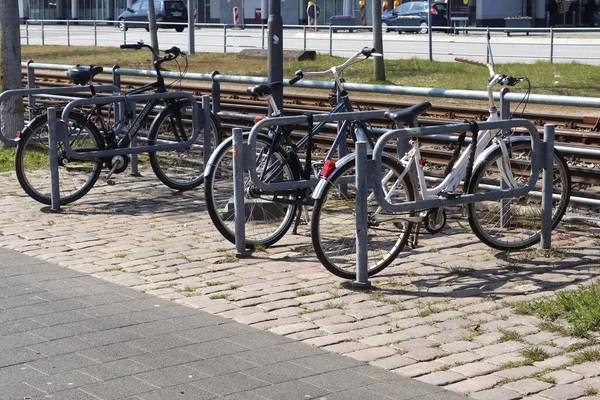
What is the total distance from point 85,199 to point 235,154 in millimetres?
3166

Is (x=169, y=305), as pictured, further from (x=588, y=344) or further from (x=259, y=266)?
(x=588, y=344)

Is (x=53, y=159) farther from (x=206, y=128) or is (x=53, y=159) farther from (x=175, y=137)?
(x=206, y=128)

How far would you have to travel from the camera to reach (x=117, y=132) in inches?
421

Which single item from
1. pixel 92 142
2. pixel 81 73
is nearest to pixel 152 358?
pixel 92 142

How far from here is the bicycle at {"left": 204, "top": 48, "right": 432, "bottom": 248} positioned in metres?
8.20

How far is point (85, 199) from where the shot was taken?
10.6m

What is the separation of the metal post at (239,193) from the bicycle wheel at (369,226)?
69cm

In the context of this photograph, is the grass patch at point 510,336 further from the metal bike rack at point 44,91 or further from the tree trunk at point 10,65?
the tree trunk at point 10,65

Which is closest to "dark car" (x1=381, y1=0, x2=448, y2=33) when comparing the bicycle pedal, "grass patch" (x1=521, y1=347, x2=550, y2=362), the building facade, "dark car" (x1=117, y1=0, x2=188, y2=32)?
the building facade

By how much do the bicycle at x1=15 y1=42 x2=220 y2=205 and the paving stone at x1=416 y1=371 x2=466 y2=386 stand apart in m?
5.65


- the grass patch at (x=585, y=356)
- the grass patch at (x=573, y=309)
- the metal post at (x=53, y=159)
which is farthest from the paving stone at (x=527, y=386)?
the metal post at (x=53, y=159)

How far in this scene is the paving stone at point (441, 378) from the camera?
5.27 m

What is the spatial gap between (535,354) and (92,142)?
589cm

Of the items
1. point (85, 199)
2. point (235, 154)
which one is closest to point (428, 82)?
point (85, 199)
